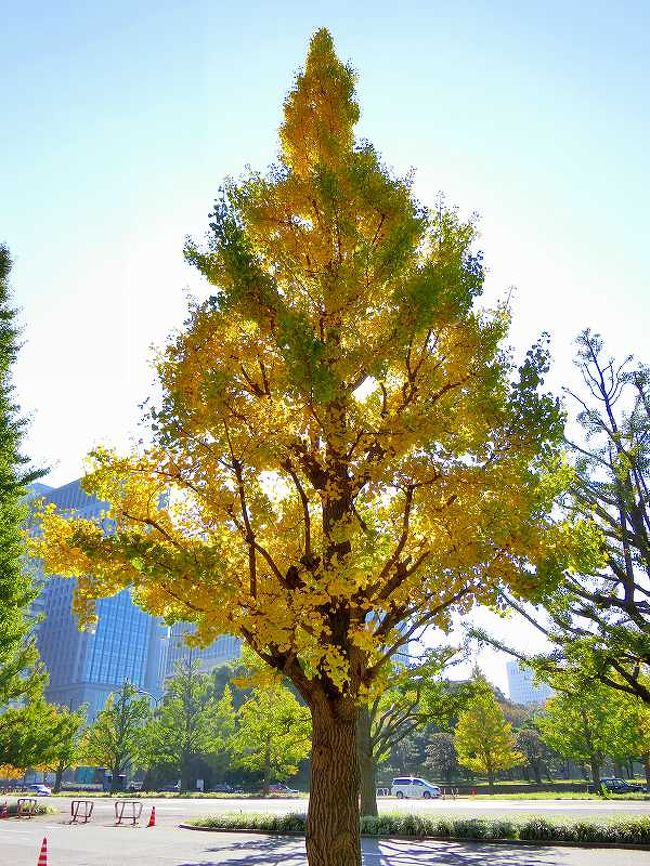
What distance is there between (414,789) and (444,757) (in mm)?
10123

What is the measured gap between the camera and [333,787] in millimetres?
5891

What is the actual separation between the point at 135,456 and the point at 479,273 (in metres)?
4.28

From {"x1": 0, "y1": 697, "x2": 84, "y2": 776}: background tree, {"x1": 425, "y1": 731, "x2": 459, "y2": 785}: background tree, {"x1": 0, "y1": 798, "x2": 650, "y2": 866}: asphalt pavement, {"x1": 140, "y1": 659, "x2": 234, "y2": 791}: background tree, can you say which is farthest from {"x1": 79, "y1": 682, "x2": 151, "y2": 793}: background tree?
{"x1": 425, "y1": 731, "x2": 459, "y2": 785}: background tree

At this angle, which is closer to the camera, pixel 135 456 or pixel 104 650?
pixel 135 456

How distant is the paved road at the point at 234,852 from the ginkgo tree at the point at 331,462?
29.5ft

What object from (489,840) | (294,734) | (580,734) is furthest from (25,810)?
(580,734)

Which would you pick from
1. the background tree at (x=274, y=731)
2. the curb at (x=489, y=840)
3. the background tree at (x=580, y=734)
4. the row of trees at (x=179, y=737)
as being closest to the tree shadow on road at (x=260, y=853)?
the curb at (x=489, y=840)

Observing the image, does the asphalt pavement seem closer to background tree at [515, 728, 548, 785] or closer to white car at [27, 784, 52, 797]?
background tree at [515, 728, 548, 785]

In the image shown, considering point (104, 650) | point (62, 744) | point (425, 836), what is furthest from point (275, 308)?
point (104, 650)

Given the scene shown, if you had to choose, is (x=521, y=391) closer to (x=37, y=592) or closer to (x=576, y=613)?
(x=576, y=613)

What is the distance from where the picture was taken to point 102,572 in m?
5.71

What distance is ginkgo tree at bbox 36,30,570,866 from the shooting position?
5.68 m

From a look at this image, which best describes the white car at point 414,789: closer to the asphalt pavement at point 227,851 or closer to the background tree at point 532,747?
the background tree at point 532,747

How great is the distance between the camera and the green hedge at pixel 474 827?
1450cm
